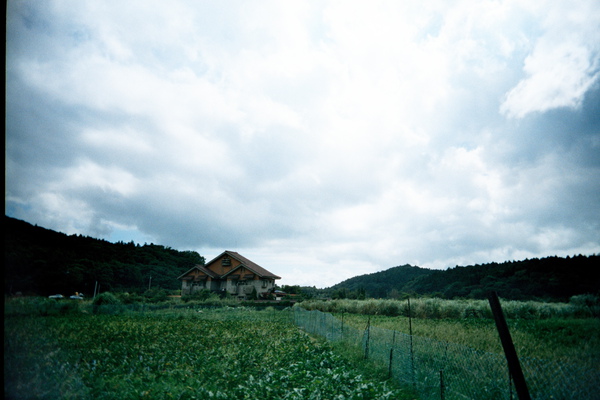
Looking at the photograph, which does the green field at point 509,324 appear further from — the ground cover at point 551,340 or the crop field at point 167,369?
the crop field at point 167,369

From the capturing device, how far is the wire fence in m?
4.54

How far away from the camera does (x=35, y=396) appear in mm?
3715

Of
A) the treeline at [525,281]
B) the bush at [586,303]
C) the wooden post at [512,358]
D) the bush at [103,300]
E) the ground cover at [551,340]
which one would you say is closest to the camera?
the wooden post at [512,358]

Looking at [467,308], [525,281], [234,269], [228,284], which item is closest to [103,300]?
[234,269]

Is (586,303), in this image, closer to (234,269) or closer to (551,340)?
(551,340)

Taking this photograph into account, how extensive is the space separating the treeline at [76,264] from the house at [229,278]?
8.47 metres

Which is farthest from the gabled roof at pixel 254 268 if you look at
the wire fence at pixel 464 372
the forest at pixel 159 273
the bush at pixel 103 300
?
the wire fence at pixel 464 372

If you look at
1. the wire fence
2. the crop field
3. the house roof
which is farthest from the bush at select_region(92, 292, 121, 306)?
the wire fence

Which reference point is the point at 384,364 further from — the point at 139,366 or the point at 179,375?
the point at 139,366

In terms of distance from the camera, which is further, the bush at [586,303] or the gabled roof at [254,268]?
the gabled roof at [254,268]

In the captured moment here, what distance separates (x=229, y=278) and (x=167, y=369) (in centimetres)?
4179

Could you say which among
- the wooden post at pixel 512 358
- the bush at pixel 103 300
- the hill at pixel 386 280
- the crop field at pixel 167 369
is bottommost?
the hill at pixel 386 280

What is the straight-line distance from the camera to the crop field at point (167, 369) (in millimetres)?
3568

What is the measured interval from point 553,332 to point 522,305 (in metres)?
9.62
